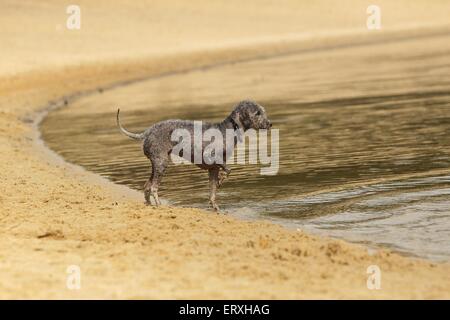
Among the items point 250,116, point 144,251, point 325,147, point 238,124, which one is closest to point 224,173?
point 238,124

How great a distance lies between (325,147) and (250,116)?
5440 mm

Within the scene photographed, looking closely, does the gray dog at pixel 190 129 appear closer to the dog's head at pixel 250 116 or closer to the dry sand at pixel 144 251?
the dog's head at pixel 250 116

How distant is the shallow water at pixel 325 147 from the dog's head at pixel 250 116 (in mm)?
1063

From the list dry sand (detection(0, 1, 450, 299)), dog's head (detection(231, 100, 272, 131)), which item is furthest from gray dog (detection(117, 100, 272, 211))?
dry sand (detection(0, 1, 450, 299))

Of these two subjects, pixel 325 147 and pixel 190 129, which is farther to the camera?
pixel 325 147

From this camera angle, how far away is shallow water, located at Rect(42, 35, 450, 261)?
10.9 metres

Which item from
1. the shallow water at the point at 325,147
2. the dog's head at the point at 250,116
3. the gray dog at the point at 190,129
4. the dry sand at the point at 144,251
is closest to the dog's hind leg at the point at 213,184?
the gray dog at the point at 190,129

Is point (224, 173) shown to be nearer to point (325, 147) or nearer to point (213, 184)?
point (213, 184)

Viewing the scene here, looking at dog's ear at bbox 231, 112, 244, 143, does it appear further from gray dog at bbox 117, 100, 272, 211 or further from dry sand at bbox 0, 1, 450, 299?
dry sand at bbox 0, 1, 450, 299

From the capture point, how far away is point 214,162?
36.6 ft

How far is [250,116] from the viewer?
436 inches
